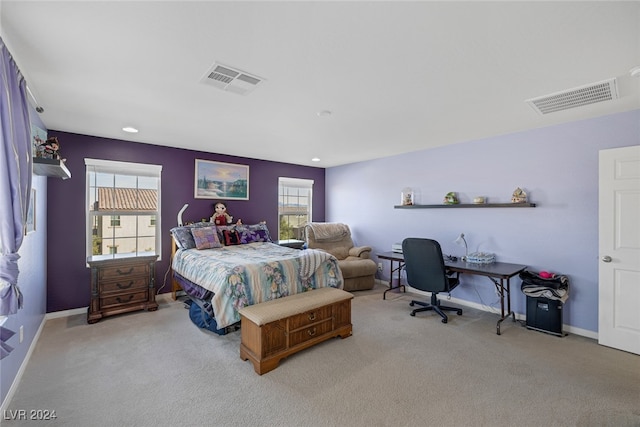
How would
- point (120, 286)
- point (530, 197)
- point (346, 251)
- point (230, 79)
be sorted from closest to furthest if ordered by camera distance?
point (230, 79) < point (530, 197) < point (120, 286) < point (346, 251)

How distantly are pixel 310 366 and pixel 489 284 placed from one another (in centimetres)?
281

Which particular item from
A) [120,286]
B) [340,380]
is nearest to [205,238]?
[120,286]

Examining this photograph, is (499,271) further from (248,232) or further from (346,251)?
(248,232)

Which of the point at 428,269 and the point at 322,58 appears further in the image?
the point at 428,269

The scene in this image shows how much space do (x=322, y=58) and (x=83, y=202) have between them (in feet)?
12.8

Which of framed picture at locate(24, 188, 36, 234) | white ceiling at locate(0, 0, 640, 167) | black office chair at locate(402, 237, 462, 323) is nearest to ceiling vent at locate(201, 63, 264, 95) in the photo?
white ceiling at locate(0, 0, 640, 167)

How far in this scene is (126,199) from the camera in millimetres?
4238

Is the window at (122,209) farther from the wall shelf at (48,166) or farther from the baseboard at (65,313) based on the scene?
the wall shelf at (48,166)

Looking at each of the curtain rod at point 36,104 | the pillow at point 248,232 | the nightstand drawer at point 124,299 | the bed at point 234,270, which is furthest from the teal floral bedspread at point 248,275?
the curtain rod at point 36,104

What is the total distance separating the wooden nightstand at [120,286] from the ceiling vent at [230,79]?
268 cm

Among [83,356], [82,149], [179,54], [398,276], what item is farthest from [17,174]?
[398,276]

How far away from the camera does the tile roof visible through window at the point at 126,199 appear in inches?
160

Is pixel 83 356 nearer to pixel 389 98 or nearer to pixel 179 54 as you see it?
pixel 179 54

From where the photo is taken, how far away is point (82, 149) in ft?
12.6
